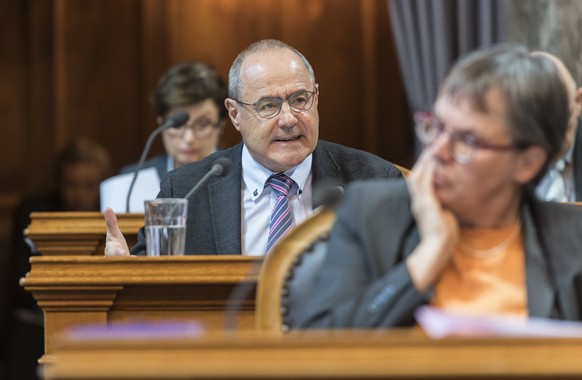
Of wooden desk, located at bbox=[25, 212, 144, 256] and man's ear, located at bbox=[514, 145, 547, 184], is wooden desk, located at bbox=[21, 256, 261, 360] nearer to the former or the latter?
man's ear, located at bbox=[514, 145, 547, 184]

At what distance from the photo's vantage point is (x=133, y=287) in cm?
338

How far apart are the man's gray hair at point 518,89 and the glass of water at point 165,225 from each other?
1.37m

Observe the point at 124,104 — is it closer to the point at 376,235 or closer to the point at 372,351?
the point at 376,235

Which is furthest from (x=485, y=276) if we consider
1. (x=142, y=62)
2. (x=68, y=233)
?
(x=142, y=62)

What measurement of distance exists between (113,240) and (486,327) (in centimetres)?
203

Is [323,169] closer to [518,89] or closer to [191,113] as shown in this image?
[191,113]

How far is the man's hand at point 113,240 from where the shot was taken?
375cm

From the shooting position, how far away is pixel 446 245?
232cm

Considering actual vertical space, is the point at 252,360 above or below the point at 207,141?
above

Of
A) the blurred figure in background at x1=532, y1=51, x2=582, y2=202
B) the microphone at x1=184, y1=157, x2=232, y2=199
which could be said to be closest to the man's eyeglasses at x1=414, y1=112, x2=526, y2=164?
the microphone at x1=184, y1=157, x2=232, y2=199

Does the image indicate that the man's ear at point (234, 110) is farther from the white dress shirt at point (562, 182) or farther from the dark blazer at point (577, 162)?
the dark blazer at point (577, 162)

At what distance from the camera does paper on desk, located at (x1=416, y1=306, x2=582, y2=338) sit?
76.3 inches

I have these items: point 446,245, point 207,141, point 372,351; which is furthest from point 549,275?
point 207,141

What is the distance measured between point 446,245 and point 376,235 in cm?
17
